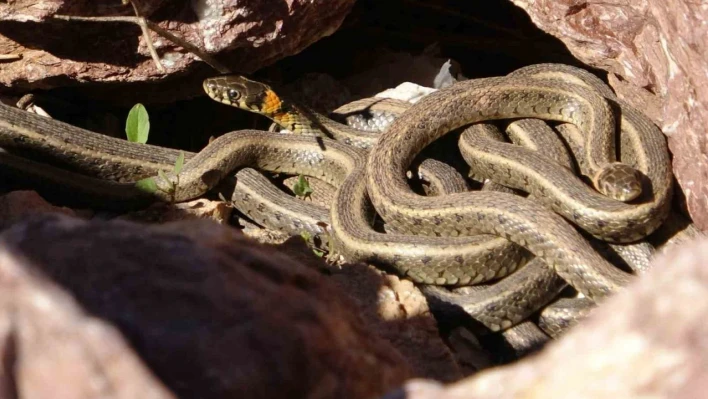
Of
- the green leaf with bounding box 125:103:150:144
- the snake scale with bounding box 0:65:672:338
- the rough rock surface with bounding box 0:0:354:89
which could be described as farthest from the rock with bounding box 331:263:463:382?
the green leaf with bounding box 125:103:150:144

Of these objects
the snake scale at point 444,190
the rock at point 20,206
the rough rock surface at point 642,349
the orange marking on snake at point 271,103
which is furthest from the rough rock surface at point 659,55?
the rock at point 20,206

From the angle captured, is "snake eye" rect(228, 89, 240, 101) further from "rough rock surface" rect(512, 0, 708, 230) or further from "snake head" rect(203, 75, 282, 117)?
"rough rock surface" rect(512, 0, 708, 230)

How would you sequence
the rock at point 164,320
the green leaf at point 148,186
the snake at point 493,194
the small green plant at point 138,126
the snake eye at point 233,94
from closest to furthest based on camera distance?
the rock at point 164,320 < the snake at point 493,194 < the green leaf at point 148,186 < the small green plant at point 138,126 < the snake eye at point 233,94

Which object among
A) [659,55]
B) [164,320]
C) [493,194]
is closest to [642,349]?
[164,320]

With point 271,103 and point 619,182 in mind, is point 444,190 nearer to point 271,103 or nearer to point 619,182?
point 619,182

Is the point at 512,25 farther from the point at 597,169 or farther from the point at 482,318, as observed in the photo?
the point at 482,318

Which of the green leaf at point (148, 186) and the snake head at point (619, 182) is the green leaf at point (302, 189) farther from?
the snake head at point (619, 182)
